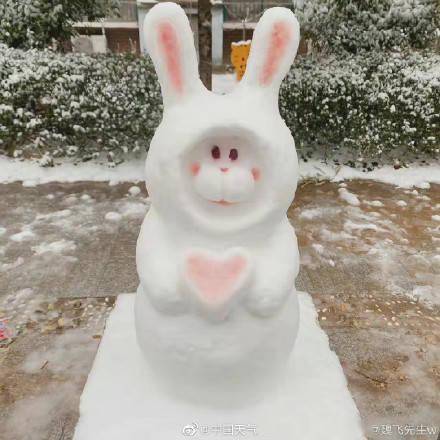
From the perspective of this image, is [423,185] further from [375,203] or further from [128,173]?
[128,173]

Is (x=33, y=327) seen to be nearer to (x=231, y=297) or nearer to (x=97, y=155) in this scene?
(x=231, y=297)

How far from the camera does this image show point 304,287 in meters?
4.31

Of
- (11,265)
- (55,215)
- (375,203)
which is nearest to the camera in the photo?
(11,265)

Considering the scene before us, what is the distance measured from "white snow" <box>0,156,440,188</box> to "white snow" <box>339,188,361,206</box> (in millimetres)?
493

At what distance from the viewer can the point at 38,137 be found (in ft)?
22.4

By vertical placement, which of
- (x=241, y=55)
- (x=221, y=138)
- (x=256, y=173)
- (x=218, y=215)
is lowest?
(x=241, y=55)

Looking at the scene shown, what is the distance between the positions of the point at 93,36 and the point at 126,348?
642 inches

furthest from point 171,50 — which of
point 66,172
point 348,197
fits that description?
point 66,172

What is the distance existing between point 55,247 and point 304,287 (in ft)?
8.40

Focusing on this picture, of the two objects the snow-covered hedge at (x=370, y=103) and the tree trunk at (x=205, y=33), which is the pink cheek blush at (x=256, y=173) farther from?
the snow-covered hedge at (x=370, y=103)

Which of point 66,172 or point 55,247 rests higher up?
point 55,247

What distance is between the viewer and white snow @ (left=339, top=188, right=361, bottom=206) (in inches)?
239

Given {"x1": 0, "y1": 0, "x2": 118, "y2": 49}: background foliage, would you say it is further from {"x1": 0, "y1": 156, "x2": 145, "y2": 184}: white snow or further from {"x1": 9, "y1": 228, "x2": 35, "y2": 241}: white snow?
{"x1": 9, "y1": 228, "x2": 35, "y2": 241}: white snow

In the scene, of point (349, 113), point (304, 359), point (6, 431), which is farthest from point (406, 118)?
point (6, 431)
